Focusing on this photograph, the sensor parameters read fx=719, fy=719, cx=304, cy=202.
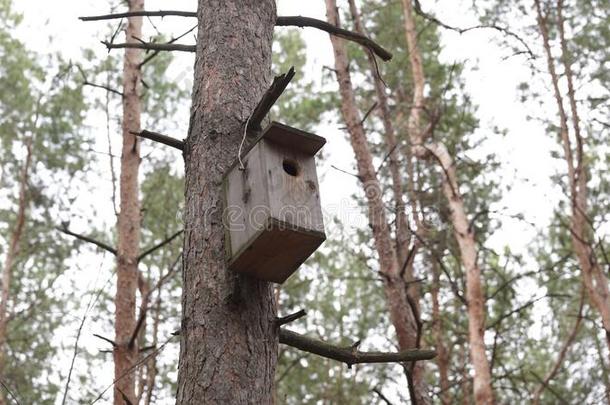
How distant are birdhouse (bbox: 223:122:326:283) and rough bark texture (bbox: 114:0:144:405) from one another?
9.32 ft

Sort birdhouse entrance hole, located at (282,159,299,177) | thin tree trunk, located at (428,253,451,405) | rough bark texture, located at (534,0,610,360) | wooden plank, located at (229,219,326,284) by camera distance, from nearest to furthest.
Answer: wooden plank, located at (229,219,326,284), birdhouse entrance hole, located at (282,159,299,177), rough bark texture, located at (534,0,610,360), thin tree trunk, located at (428,253,451,405)

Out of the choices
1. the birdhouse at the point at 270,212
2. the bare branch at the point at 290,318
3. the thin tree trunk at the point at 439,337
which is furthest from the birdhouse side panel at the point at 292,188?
the thin tree trunk at the point at 439,337

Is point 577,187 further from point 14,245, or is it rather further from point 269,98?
point 269,98

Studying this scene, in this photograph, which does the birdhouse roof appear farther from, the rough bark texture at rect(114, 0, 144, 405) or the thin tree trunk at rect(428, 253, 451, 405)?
the thin tree trunk at rect(428, 253, 451, 405)

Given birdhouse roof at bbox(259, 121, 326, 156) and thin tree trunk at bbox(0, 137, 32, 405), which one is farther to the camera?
thin tree trunk at bbox(0, 137, 32, 405)

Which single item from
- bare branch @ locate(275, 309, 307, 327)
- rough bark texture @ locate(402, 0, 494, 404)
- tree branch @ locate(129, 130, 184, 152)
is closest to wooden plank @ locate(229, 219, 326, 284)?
bare branch @ locate(275, 309, 307, 327)

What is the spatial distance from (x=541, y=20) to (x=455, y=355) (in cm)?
496

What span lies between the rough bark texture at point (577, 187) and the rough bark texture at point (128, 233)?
14.9 feet

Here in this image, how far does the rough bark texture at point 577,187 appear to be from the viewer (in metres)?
7.85

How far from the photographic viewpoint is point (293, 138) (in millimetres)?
2230

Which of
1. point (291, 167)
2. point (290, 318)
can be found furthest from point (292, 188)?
point (290, 318)

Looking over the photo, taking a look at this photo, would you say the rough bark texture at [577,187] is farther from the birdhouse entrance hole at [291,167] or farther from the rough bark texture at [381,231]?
the birdhouse entrance hole at [291,167]

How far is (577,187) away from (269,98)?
26.5 ft

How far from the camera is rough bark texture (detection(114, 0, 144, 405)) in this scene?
4875mm
